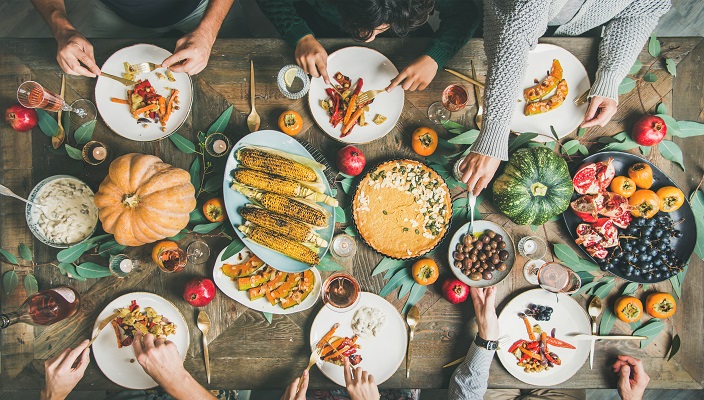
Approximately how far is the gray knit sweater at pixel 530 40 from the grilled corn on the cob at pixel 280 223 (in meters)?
1.03

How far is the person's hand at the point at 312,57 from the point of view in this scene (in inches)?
96.1

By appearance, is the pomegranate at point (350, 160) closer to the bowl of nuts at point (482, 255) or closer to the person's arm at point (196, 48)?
the bowl of nuts at point (482, 255)

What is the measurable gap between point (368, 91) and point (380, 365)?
162 centimetres

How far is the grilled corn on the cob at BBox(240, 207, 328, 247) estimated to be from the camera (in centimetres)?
240

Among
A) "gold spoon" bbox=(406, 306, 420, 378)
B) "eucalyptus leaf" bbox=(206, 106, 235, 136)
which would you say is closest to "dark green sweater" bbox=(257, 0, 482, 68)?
"eucalyptus leaf" bbox=(206, 106, 235, 136)

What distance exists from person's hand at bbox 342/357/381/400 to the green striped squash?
1239mm

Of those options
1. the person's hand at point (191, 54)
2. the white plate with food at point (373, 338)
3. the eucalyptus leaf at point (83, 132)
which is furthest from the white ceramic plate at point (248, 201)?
the eucalyptus leaf at point (83, 132)

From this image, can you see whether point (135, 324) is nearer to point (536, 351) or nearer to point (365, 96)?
point (365, 96)

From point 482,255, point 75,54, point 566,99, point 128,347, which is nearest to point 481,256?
point 482,255

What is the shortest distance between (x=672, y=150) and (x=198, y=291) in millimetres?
2942

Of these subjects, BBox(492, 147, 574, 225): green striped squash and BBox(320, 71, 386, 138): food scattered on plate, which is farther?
BBox(320, 71, 386, 138): food scattered on plate

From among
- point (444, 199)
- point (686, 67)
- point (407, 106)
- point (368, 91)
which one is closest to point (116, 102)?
point (368, 91)

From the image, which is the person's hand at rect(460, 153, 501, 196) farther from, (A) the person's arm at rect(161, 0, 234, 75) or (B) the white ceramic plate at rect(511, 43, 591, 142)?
(A) the person's arm at rect(161, 0, 234, 75)

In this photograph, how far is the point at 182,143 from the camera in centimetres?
251
